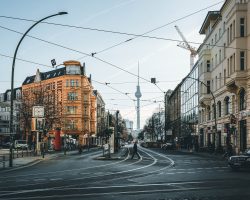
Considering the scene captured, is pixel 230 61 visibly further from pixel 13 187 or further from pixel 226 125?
pixel 13 187

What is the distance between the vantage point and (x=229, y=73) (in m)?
48.9

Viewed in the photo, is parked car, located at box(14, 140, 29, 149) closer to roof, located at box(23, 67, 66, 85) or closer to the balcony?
roof, located at box(23, 67, 66, 85)

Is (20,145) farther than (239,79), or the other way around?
(20,145)

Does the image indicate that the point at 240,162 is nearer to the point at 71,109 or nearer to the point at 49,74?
the point at 71,109

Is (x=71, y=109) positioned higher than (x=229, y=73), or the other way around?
(x=229, y=73)

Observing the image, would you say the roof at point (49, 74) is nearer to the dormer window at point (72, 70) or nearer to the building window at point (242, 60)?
the dormer window at point (72, 70)

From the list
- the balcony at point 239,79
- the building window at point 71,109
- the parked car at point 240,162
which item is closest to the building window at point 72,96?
the building window at point 71,109

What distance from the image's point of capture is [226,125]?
173 feet

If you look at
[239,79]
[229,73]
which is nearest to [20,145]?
[229,73]

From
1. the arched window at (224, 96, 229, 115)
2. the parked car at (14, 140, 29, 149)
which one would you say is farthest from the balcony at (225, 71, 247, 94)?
the parked car at (14, 140, 29, 149)

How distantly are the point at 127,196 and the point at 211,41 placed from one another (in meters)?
53.3

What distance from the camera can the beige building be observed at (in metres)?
44.1

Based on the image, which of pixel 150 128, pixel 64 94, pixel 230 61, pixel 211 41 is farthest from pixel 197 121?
pixel 150 128

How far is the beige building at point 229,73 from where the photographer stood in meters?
44.1
